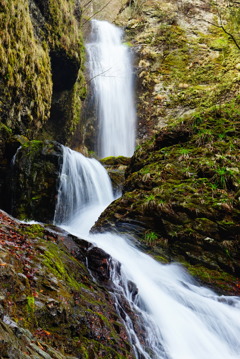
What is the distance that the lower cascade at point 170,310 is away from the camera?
2.96 metres

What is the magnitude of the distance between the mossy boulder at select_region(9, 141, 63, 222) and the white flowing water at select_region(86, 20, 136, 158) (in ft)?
27.5

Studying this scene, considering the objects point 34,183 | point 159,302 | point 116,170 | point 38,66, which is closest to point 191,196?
point 159,302

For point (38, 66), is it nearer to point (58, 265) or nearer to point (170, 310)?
point (58, 265)

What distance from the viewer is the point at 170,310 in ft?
11.6

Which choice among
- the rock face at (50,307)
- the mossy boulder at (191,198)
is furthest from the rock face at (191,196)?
the rock face at (50,307)

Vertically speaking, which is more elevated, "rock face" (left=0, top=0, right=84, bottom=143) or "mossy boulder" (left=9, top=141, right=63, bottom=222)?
"rock face" (left=0, top=0, right=84, bottom=143)

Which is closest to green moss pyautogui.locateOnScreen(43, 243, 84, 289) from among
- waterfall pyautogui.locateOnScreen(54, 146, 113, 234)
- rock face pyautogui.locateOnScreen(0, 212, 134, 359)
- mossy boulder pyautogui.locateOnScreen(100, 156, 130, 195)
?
rock face pyautogui.locateOnScreen(0, 212, 134, 359)

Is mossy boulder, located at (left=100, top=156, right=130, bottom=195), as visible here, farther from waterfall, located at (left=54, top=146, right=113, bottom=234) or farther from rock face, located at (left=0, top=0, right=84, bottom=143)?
rock face, located at (left=0, top=0, right=84, bottom=143)

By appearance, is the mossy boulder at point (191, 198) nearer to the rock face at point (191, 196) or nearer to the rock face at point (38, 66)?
the rock face at point (191, 196)

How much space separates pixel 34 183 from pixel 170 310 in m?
5.21

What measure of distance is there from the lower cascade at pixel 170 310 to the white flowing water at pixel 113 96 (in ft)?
38.1

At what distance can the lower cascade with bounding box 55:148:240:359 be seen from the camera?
2.96m

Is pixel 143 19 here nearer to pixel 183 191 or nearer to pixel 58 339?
pixel 183 191

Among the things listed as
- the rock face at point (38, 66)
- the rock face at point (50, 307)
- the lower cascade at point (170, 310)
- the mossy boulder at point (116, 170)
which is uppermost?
the rock face at point (38, 66)
